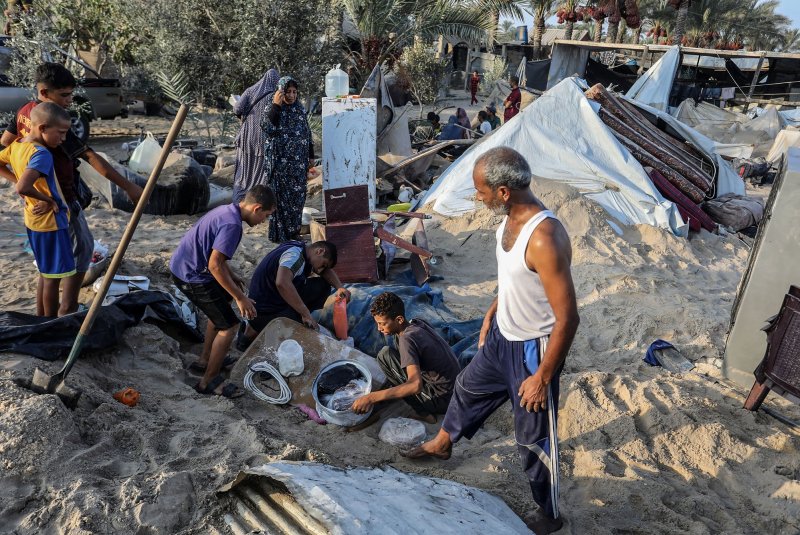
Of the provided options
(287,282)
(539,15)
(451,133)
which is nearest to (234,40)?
(451,133)

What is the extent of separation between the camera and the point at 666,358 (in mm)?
4516

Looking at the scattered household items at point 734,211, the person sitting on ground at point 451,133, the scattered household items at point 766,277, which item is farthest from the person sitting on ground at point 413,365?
the person sitting on ground at point 451,133

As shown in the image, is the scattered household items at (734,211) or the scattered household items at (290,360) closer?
the scattered household items at (290,360)

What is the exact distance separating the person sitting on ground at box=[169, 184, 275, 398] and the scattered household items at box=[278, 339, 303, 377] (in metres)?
0.30

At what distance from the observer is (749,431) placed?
3516 millimetres

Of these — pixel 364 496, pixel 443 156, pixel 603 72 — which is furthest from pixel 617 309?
pixel 603 72

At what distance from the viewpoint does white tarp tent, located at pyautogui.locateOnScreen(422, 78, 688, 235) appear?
24.2 feet

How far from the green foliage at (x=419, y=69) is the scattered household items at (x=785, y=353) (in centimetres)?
1257

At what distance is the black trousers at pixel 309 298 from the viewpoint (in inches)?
161

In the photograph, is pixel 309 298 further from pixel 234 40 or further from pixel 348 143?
pixel 234 40

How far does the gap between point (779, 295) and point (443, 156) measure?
7212mm

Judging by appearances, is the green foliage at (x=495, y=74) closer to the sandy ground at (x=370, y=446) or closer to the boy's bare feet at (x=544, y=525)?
the sandy ground at (x=370, y=446)

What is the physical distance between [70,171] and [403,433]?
8.20 feet

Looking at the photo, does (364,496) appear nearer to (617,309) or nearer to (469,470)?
(469,470)
